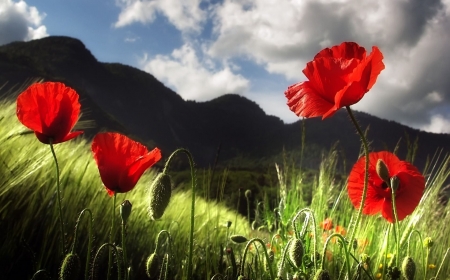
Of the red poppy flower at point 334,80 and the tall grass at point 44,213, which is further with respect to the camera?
the tall grass at point 44,213

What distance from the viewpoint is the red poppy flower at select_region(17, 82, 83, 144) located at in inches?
54.5

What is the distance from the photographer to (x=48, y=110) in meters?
1.42

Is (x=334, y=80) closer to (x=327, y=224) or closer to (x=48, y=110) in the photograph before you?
(x=48, y=110)

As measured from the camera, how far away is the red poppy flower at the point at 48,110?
4.54 ft

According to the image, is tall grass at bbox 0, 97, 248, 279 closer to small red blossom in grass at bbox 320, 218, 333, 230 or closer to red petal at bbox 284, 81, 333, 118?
small red blossom in grass at bbox 320, 218, 333, 230

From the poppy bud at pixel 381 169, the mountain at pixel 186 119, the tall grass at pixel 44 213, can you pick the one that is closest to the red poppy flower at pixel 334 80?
the poppy bud at pixel 381 169

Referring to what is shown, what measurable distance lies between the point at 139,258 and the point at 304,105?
6.79 ft

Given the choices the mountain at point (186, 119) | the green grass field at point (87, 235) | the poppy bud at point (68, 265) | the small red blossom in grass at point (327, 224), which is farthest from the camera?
the mountain at point (186, 119)

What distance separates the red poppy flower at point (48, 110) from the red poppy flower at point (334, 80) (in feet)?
2.08

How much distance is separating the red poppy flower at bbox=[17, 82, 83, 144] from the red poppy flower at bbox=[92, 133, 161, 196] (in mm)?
127

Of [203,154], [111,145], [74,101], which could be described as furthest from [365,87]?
[203,154]

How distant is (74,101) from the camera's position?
56.7 inches

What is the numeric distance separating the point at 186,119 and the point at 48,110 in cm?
15026

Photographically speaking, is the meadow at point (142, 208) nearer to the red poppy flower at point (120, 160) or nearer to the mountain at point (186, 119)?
the red poppy flower at point (120, 160)
